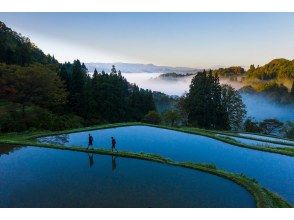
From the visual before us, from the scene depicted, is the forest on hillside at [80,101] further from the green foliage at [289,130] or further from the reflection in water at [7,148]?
the reflection in water at [7,148]

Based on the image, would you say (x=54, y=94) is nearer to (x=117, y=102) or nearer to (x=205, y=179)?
(x=117, y=102)

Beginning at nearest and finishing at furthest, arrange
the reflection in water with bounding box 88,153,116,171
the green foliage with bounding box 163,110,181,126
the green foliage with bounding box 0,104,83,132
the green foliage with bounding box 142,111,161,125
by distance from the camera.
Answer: the reflection in water with bounding box 88,153,116,171 < the green foliage with bounding box 0,104,83,132 < the green foliage with bounding box 142,111,161,125 < the green foliage with bounding box 163,110,181,126

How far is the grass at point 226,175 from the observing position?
659 inches

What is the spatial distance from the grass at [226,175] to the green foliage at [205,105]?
100 feet

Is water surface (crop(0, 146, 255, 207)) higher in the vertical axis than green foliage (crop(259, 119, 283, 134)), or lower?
higher

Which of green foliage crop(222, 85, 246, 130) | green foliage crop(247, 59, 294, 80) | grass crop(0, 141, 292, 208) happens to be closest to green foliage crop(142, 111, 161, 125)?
green foliage crop(222, 85, 246, 130)

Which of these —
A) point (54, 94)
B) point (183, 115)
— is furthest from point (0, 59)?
point (183, 115)

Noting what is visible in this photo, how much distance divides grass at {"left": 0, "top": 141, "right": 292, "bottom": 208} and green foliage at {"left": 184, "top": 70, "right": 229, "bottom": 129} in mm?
30576

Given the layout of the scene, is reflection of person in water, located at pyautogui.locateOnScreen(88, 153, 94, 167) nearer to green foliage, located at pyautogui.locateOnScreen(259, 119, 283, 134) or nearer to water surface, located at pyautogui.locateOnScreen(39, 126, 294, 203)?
water surface, located at pyautogui.locateOnScreen(39, 126, 294, 203)

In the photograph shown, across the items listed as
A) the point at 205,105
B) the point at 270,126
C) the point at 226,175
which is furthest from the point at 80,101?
the point at 270,126

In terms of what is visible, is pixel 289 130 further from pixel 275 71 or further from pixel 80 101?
pixel 275 71

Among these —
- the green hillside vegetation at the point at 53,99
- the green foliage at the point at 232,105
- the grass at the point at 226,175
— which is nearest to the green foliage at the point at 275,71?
the green foliage at the point at 232,105

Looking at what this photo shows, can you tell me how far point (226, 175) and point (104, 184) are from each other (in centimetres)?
649

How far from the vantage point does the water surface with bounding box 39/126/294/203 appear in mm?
21328
